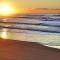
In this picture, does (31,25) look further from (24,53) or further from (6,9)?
(24,53)

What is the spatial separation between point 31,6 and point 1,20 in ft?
1.54

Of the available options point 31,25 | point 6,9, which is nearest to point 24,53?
point 31,25

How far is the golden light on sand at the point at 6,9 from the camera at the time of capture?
2629mm

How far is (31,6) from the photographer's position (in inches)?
101

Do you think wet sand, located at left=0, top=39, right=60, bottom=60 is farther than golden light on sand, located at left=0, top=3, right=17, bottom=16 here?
No

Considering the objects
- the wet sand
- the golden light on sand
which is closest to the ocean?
the golden light on sand

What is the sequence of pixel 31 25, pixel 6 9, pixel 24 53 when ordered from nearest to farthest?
pixel 24 53 < pixel 31 25 < pixel 6 9

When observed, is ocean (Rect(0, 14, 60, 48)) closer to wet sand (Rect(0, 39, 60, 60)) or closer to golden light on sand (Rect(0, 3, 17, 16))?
golden light on sand (Rect(0, 3, 17, 16))

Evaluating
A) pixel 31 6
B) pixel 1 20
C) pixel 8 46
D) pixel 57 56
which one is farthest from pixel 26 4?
pixel 57 56

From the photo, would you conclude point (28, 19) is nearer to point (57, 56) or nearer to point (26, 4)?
point (26, 4)

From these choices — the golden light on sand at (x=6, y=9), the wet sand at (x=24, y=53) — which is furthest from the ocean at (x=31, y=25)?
the wet sand at (x=24, y=53)

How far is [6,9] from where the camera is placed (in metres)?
2.68

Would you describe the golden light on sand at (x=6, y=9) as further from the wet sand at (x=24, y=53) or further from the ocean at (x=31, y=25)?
the wet sand at (x=24, y=53)

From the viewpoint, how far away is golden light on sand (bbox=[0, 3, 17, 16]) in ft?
8.63
